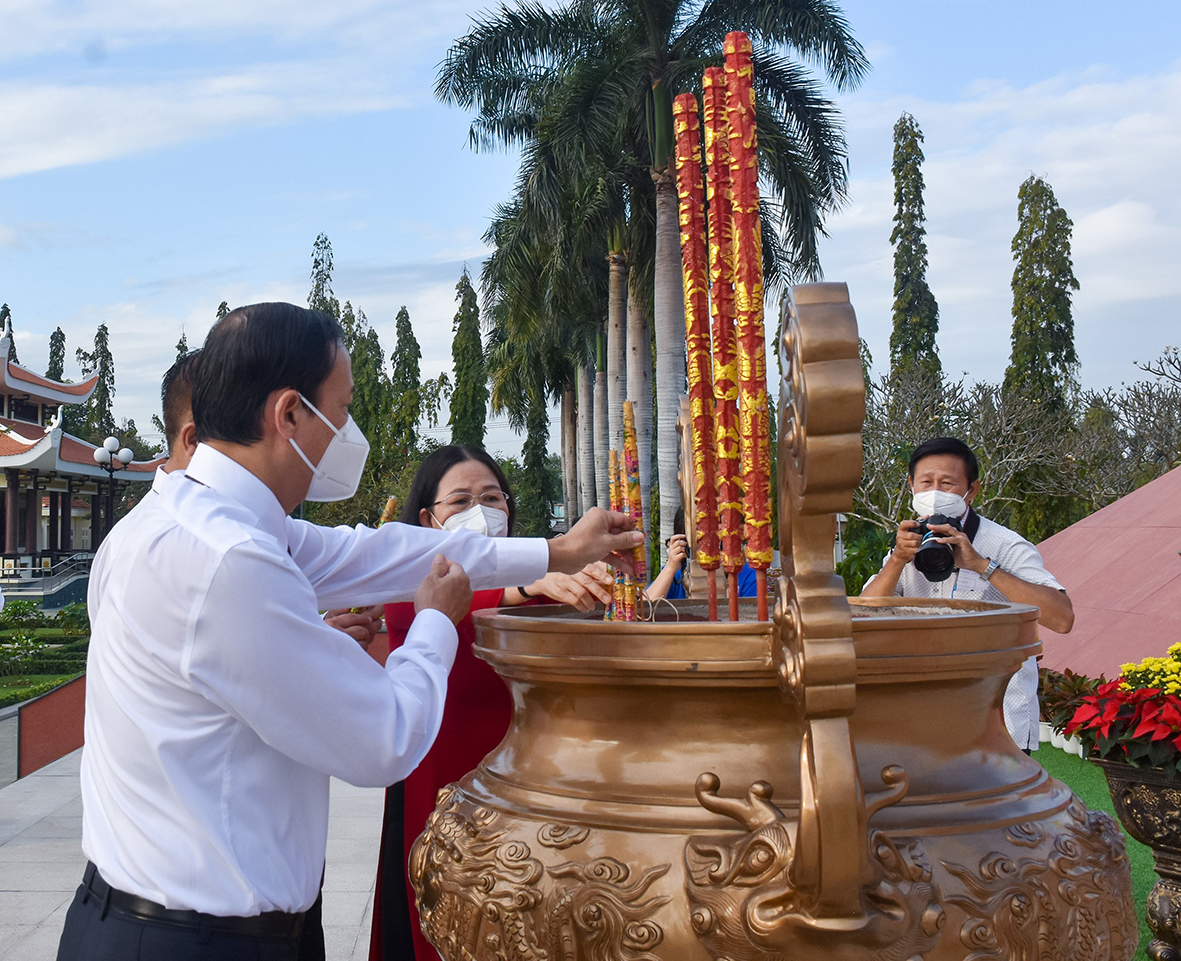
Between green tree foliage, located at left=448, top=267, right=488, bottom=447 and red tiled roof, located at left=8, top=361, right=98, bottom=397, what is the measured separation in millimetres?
10994

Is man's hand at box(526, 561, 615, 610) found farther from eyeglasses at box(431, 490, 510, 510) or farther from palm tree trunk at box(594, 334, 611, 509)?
palm tree trunk at box(594, 334, 611, 509)

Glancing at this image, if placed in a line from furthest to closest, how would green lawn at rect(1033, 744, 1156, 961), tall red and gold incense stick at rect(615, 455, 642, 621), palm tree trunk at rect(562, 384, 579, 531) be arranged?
palm tree trunk at rect(562, 384, 579, 531) → green lawn at rect(1033, 744, 1156, 961) → tall red and gold incense stick at rect(615, 455, 642, 621)

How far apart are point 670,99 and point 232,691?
12896 mm

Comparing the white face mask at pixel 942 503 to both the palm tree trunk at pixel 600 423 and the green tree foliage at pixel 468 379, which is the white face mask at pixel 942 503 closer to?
the palm tree trunk at pixel 600 423

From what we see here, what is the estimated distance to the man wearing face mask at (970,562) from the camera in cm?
271

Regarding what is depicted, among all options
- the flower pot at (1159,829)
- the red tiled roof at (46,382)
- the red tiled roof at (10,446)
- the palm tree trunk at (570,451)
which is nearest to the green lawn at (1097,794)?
the flower pot at (1159,829)

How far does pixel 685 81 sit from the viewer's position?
13.1 meters

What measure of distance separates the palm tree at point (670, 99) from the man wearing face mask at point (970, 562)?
9.10 meters

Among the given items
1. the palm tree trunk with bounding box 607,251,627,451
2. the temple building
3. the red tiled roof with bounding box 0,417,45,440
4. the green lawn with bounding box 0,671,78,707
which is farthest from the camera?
the red tiled roof with bounding box 0,417,45,440

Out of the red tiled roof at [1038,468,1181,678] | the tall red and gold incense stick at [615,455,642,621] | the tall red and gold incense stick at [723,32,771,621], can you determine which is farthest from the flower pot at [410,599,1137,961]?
the red tiled roof at [1038,468,1181,678]

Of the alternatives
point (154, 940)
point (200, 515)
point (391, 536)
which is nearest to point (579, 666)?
point (200, 515)

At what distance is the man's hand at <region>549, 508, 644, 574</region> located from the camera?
2.01 m

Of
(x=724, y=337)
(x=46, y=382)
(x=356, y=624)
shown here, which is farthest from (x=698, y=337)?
(x=46, y=382)

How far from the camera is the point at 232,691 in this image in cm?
131
